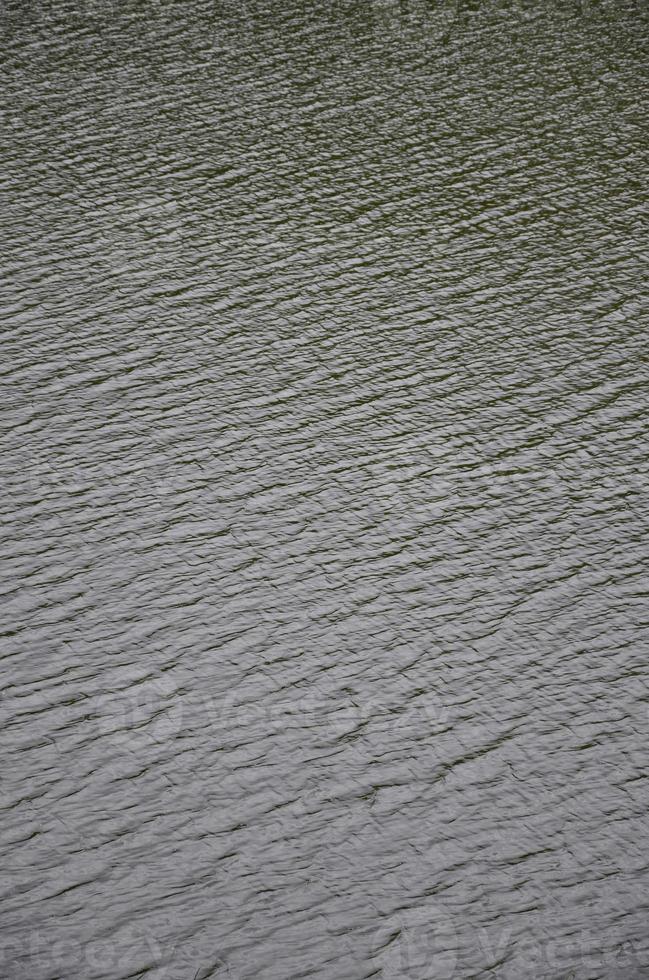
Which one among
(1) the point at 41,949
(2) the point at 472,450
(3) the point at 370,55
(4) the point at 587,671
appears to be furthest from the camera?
(3) the point at 370,55

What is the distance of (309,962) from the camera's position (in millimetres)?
14023

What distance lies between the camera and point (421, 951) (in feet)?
46.7

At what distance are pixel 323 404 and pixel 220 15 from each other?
2515 centimetres

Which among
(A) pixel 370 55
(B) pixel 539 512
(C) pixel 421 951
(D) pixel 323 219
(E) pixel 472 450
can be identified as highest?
(A) pixel 370 55

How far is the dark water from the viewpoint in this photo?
14.8 meters

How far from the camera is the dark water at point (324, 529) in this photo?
1479 centimetres

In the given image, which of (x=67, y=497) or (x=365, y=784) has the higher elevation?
(x=67, y=497)

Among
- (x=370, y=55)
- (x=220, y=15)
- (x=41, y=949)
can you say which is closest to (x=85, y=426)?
(x=41, y=949)

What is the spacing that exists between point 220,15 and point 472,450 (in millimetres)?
27212

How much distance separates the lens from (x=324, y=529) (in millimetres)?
20906

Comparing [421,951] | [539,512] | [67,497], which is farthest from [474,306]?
[421,951]

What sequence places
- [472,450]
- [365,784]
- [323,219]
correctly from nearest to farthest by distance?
1. [365,784]
2. [472,450]
3. [323,219]

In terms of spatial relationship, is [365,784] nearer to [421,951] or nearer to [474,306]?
[421,951]

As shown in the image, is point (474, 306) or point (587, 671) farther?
point (474, 306)
